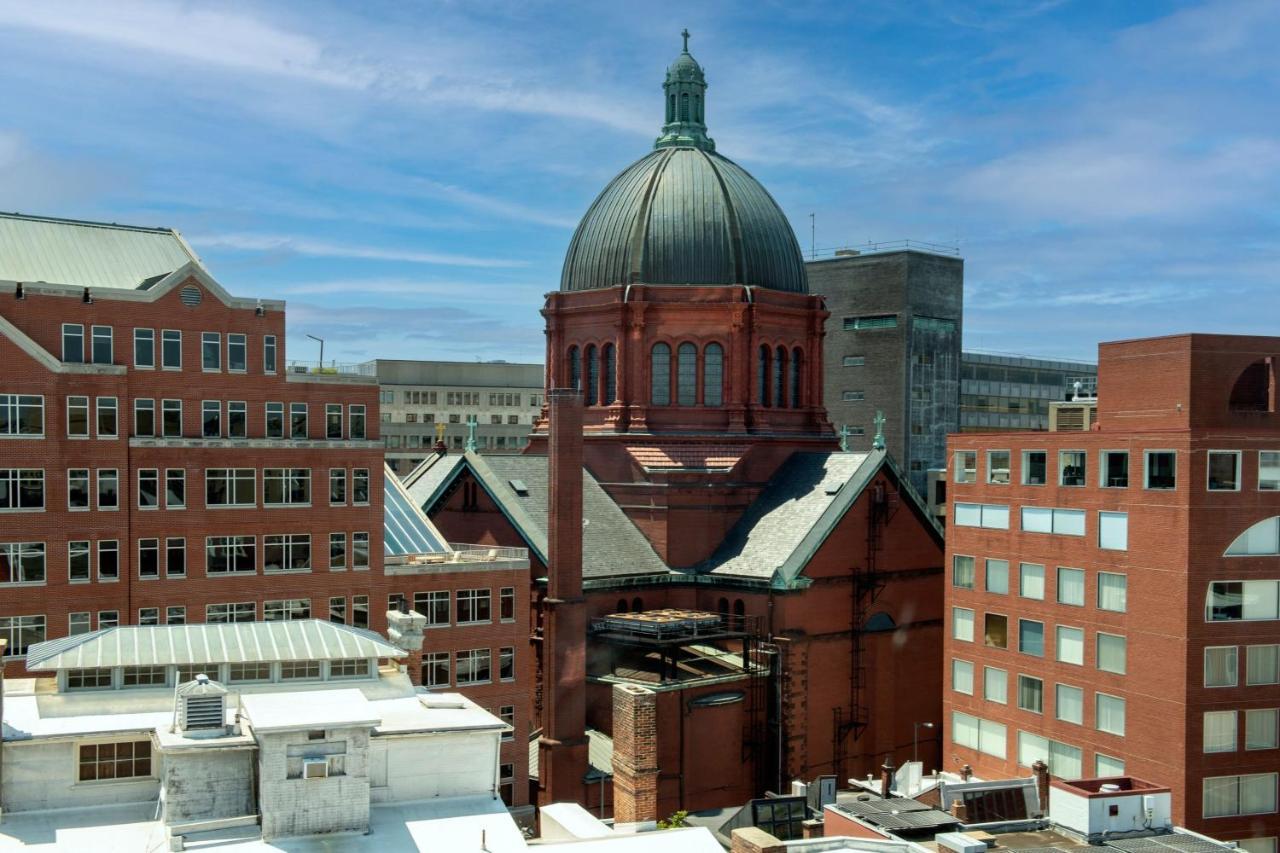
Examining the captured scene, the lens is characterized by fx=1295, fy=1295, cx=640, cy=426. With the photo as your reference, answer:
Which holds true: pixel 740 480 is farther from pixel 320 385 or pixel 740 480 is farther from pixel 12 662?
pixel 12 662

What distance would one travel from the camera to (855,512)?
6800 cm

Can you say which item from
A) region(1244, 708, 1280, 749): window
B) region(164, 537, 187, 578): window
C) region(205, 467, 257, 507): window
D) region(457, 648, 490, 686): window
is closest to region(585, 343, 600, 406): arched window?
region(457, 648, 490, 686): window

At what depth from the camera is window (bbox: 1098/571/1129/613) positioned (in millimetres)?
53500

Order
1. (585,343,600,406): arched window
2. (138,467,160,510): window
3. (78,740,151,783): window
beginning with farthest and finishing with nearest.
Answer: (585,343,600,406): arched window
(138,467,160,510): window
(78,740,151,783): window

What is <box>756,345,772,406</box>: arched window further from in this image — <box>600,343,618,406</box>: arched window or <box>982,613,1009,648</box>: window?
<box>982,613,1009,648</box>: window

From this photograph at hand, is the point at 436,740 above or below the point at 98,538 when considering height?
below

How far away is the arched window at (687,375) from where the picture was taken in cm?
7306

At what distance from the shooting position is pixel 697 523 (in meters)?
70.5

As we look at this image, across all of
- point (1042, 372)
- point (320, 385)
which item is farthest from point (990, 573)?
point (1042, 372)

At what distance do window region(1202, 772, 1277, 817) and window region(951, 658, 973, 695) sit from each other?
12.7m

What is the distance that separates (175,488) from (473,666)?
50.0 ft

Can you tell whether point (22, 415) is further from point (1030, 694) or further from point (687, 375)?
point (1030, 694)

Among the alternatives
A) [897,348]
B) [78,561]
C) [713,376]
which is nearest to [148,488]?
[78,561]

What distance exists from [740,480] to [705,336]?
27.3 feet
